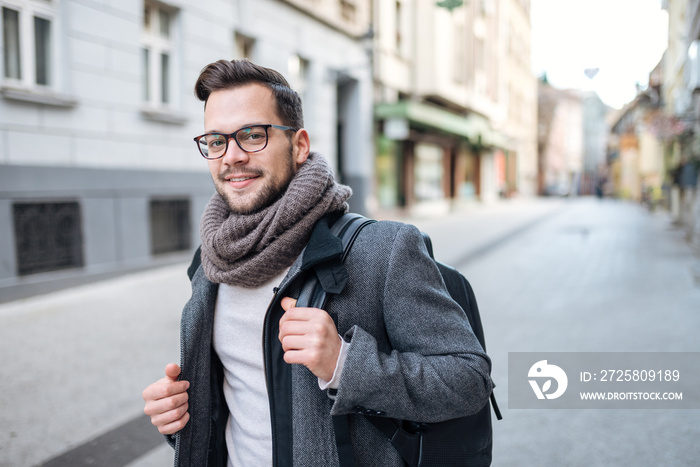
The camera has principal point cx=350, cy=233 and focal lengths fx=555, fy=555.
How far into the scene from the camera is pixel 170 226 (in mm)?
9375

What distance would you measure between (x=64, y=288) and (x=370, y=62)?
40.0 feet

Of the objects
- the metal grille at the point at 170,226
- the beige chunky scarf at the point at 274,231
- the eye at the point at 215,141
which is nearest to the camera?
the beige chunky scarf at the point at 274,231

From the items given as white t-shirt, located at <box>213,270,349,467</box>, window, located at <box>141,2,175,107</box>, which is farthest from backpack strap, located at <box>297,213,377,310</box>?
window, located at <box>141,2,175,107</box>

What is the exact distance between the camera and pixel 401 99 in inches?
809

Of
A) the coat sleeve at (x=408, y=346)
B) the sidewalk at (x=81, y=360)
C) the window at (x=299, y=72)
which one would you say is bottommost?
the sidewalk at (x=81, y=360)

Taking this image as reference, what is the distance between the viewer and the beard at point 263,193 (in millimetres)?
1558

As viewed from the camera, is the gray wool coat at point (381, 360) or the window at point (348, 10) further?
the window at point (348, 10)

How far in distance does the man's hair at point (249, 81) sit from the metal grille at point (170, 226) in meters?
7.89

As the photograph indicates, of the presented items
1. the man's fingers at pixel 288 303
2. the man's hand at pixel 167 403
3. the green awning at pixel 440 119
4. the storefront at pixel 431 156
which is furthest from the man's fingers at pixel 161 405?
the green awning at pixel 440 119

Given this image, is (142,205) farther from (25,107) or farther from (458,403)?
(458,403)

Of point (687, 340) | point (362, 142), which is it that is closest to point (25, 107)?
point (687, 340)

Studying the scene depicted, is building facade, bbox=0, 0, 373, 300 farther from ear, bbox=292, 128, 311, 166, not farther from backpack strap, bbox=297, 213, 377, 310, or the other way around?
backpack strap, bbox=297, 213, 377, 310

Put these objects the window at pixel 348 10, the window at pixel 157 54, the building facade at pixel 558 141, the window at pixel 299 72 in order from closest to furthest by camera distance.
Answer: the window at pixel 157 54 → the window at pixel 299 72 → the window at pixel 348 10 → the building facade at pixel 558 141

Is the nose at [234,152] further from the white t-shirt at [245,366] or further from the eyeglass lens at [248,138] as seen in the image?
the white t-shirt at [245,366]
